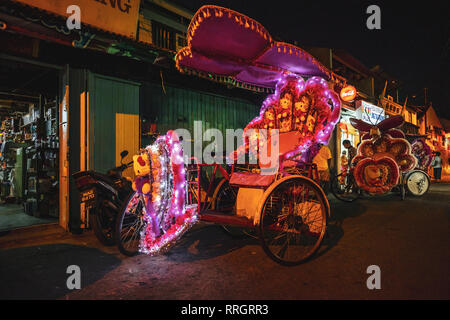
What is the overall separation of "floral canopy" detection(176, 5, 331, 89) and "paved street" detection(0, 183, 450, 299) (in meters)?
2.94

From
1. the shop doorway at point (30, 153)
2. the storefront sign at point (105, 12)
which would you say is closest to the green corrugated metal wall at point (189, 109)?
the storefront sign at point (105, 12)

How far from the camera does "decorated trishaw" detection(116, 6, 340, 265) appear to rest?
3439 millimetres

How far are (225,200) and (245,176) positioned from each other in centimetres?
90

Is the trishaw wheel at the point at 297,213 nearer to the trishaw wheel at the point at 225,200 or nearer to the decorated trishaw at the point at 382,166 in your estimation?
the trishaw wheel at the point at 225,200

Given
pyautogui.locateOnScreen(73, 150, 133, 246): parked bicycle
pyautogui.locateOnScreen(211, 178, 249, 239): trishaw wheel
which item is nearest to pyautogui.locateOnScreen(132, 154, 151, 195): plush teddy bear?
pyautogui.locateOnScreen(73, 150, 133, 246): parked bicycle

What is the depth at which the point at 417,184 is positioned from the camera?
9.02m

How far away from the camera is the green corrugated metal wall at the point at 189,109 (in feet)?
21.6

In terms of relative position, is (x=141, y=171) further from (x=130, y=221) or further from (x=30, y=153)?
(x=30, y=153)

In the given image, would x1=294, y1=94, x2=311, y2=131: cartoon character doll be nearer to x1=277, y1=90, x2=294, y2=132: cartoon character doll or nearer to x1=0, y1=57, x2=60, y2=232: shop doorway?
x1=277, y1=90, x2=294, y2=132: cartoon character doll
